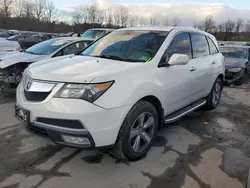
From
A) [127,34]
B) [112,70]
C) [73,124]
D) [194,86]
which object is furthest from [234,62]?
[73,124]

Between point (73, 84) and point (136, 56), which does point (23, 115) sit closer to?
point (73, 84)

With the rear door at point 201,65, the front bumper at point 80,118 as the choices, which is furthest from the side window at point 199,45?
the front bumper at point 80,118

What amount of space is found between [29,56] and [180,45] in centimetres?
395

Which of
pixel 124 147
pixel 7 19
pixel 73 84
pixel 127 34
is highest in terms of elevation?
pixel 7 19

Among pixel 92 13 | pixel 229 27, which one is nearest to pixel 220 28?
pixel 229 27

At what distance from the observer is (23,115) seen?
296cm

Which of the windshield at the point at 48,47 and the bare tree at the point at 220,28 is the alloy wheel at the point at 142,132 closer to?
the windshield at the point at 48,47

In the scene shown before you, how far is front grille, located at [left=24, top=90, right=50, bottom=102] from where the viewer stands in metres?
2.79

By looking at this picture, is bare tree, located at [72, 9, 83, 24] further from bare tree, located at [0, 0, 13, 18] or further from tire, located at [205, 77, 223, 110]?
tire, located at [205, 77, 223, 110]

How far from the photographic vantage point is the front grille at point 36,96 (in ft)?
9.14

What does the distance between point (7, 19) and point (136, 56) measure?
5737cm

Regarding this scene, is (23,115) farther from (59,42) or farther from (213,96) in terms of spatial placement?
(59,42)

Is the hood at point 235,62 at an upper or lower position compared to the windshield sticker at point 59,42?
lower

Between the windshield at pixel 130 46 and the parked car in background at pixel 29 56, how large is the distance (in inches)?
90.0
